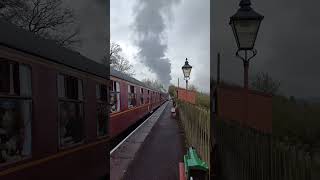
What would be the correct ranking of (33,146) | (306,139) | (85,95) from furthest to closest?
(85,95) → (33,146) → (306,139)

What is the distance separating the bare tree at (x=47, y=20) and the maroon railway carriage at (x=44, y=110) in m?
0.23

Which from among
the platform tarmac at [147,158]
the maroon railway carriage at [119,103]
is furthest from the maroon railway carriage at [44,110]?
the maroon railway carriage at [119,103]

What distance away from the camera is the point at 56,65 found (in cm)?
575

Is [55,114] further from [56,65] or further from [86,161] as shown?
[86,161]

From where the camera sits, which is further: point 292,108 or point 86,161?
point 86,161

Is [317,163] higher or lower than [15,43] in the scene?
lower

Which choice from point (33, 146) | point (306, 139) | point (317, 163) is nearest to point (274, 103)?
point (306, 139)

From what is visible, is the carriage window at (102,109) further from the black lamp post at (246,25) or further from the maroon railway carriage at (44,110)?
the black lamp post at (246,25)

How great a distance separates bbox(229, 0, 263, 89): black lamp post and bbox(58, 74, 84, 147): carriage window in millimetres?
2399

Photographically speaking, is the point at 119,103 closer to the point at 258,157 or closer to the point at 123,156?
the point at 123,156

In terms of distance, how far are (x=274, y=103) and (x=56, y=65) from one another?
2.75 meters

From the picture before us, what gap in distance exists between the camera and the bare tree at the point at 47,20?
582 centimetres

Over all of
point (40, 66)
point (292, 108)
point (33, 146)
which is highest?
point (40, 66)

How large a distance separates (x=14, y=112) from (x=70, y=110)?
6.06 feet
